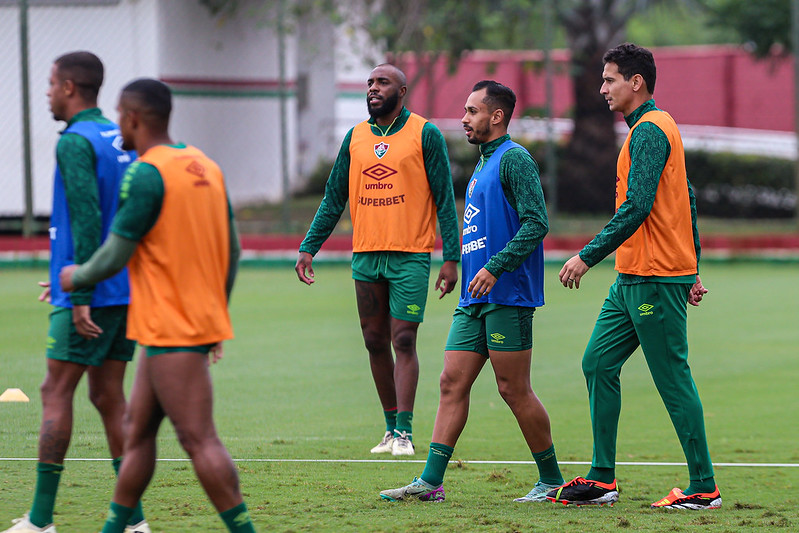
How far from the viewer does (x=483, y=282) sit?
20.3 feet

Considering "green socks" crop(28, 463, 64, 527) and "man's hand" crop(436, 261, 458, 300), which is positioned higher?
"man's hand" crop(436, 261, 458, 300)

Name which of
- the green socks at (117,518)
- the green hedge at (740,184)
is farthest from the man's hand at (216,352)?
the green hedge at (740,184)

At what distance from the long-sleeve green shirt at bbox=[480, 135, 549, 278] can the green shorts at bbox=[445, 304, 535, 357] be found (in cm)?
28

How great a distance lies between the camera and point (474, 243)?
6.53m

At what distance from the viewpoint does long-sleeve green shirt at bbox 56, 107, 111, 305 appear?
533 centimetres

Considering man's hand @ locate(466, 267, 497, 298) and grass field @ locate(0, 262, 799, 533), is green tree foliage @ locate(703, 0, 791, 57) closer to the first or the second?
grass field @ locate(0, 262, 799, 533)

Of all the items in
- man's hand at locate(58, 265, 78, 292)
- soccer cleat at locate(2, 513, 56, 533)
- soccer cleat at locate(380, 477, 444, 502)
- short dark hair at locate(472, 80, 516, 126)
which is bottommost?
soccer cleat at locate(380, 477, 444, 502)

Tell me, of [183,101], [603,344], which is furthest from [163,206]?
[183,101]

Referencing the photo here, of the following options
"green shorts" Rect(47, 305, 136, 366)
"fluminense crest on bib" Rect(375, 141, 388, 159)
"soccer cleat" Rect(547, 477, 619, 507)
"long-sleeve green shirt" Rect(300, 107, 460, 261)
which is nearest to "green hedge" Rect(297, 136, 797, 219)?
"long-sleeve green shirt" Rect(300, 107, 460, 261)

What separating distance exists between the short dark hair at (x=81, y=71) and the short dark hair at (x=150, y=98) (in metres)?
0.71

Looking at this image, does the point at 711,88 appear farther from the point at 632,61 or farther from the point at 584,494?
the point at 584,494

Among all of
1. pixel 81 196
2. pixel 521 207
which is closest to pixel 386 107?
pixel 521 207

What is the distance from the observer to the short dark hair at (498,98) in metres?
6.55

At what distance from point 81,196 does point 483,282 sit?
6.47 ft
